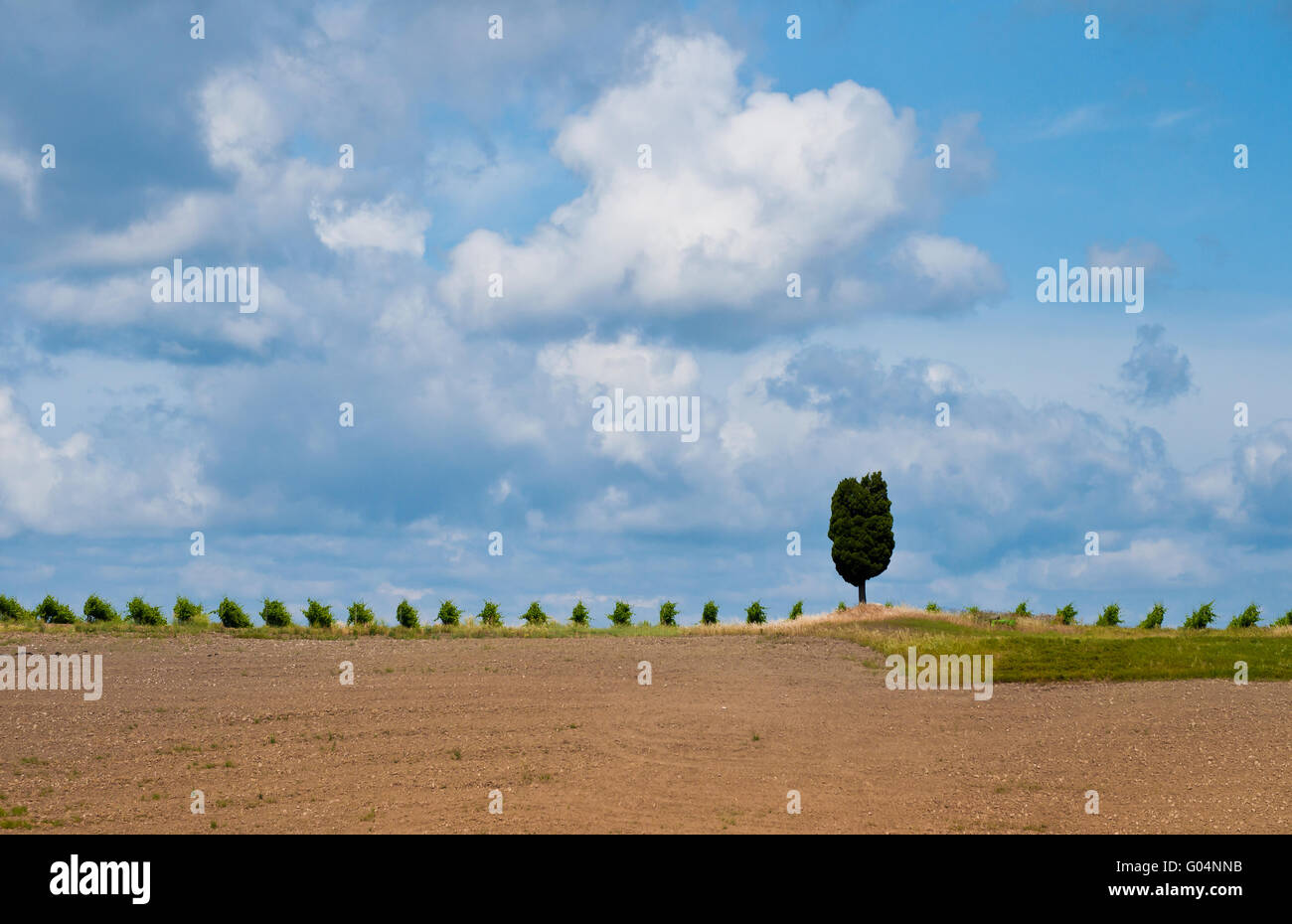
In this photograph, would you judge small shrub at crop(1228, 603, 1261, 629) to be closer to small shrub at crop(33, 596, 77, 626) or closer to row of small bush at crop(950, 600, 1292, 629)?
row of small bush at crop(950, 600, 1292, 629)

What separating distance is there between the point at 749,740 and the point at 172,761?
960 cm

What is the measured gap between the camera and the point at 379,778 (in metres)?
16.1

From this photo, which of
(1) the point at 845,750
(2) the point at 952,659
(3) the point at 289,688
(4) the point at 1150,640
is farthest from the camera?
(4) the point at 1150,640

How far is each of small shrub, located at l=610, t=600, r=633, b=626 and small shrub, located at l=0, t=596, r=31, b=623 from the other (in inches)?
656

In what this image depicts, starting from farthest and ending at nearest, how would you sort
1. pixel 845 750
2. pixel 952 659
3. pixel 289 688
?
pixel 952 659, pixel 289 688, pixel 845 750

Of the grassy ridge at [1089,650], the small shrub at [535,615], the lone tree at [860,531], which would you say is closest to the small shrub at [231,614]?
the small shrub at [535,615]

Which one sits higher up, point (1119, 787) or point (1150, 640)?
point (1150, 640)

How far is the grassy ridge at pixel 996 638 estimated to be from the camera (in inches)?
928

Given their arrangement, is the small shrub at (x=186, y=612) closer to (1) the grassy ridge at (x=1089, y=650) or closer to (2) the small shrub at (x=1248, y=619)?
(1) the grassy ridge at (x=1089, y=650)

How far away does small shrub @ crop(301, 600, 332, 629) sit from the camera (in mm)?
28391

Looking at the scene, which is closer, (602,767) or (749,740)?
(602,767)

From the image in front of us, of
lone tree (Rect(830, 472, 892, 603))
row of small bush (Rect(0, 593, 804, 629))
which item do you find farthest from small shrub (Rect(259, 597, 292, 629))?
lone tree (Rect(830, 472, 892, 603))

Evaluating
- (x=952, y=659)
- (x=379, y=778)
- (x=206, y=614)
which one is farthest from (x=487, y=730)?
(x=206, y=614)
